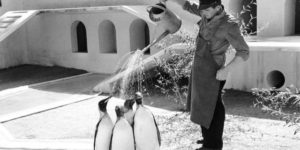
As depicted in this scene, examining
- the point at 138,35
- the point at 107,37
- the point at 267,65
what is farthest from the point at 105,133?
the point at 107,37

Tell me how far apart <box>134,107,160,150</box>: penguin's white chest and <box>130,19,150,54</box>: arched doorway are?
7.45 metres

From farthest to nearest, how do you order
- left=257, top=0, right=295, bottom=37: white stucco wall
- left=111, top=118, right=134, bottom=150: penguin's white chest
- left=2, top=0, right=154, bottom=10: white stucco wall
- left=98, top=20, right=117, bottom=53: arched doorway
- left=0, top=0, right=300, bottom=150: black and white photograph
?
left=98, top=20, right=117, bottom=53: arched doorway, left=2, top=0, right=154, bottom=10: white stucco wall, left=257, top=0, right=295, bottom=37: white stucco wall, left=0, top=0, right=300, bottom=150: black and white photograph, left=111, top=118, right=134, bottom=150: penguin's white chest

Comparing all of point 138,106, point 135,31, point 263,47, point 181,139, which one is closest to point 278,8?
point 263,47

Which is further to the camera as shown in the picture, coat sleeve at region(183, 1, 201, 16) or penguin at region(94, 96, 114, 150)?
coat sleeve at region(183, 1, 201, 16)

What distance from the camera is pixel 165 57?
703cm

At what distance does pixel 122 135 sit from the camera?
2932 millimetres

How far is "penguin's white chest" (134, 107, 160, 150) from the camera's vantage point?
3.03 metres

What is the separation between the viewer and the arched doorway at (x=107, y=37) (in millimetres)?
11352

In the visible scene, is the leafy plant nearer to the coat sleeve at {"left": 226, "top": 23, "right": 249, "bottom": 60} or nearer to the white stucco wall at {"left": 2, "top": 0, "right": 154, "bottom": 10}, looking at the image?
the coat sleeve at {"left": 226, "top": 23, "right": 249, "bottom": 60}

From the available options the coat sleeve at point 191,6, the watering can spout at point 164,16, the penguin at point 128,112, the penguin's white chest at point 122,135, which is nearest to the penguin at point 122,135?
the penguin's white chest at point 122,135

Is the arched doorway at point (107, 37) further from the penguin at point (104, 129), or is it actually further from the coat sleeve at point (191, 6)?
the penguin at point (104, 129)

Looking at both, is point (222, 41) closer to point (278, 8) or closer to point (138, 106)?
point (138, 106)

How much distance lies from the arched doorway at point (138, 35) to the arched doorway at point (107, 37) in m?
0.99

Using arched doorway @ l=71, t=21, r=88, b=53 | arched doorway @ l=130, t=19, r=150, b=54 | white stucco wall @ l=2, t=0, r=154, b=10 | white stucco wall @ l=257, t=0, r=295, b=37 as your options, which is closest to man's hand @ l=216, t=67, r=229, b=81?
white stucco wall @ l=257, t=0, r=295, b=37
